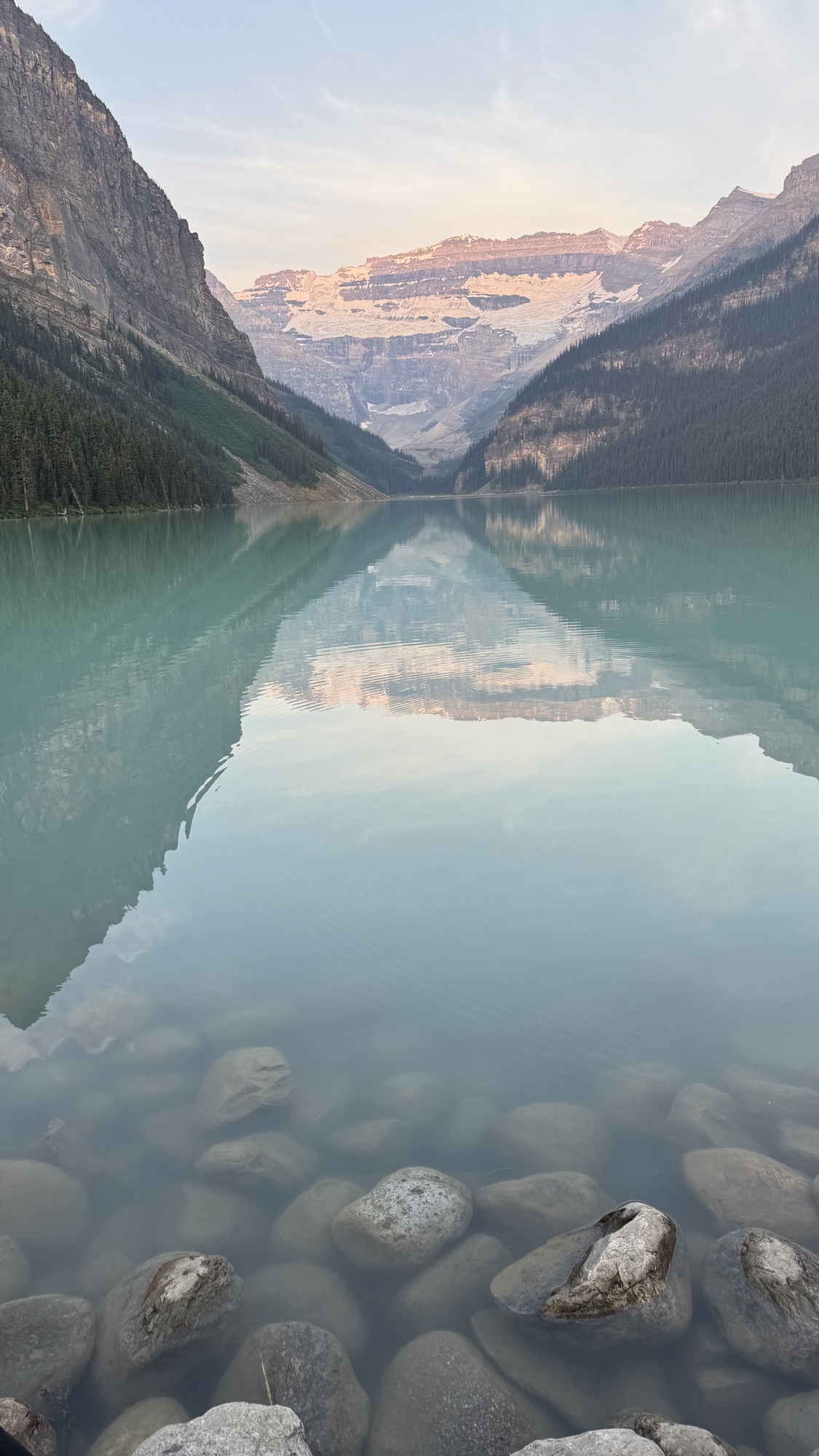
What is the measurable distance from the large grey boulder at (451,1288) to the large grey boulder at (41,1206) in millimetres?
2603

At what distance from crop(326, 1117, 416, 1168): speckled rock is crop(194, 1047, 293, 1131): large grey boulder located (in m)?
0.70

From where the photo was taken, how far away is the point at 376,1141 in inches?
294

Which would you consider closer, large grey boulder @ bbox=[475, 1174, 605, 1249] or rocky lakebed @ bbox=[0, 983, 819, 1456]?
rocky lakebed @ bbox=[0, 983, 819, 1456]

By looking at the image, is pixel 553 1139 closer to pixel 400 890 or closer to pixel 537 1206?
pixel 537 1206

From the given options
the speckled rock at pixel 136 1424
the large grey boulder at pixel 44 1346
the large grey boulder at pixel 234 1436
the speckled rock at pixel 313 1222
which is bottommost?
the speckled rock at pixel 313 1222

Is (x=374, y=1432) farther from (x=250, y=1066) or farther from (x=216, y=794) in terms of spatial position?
(x=216, y=794)

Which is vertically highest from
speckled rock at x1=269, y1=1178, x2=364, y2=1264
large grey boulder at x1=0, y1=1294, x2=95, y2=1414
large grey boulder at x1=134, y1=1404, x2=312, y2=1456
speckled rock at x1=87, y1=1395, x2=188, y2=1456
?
large grey boulder at x1=134, y1=1404, x2=312, y2=1456

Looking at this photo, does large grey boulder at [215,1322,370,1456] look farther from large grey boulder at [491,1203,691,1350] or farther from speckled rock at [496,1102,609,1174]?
speckled rock at [496,1102,609,1174]

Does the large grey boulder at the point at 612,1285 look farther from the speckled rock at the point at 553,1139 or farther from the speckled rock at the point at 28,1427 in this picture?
the speckled rock at the point at 28,1427

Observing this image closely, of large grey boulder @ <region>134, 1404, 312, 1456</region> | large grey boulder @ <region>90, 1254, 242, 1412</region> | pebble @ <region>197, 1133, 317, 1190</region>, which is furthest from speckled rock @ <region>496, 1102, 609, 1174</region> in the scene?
large grey boulder @ <region>134, 1404, 312, 1456</region>

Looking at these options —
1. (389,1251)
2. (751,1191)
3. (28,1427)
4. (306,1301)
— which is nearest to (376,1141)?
(389,1251)

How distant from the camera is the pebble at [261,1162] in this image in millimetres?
7117

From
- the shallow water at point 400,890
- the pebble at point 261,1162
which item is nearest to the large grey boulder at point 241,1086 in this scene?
the shallow water at point 400,890

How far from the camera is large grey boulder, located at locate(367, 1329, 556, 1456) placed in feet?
16.5
